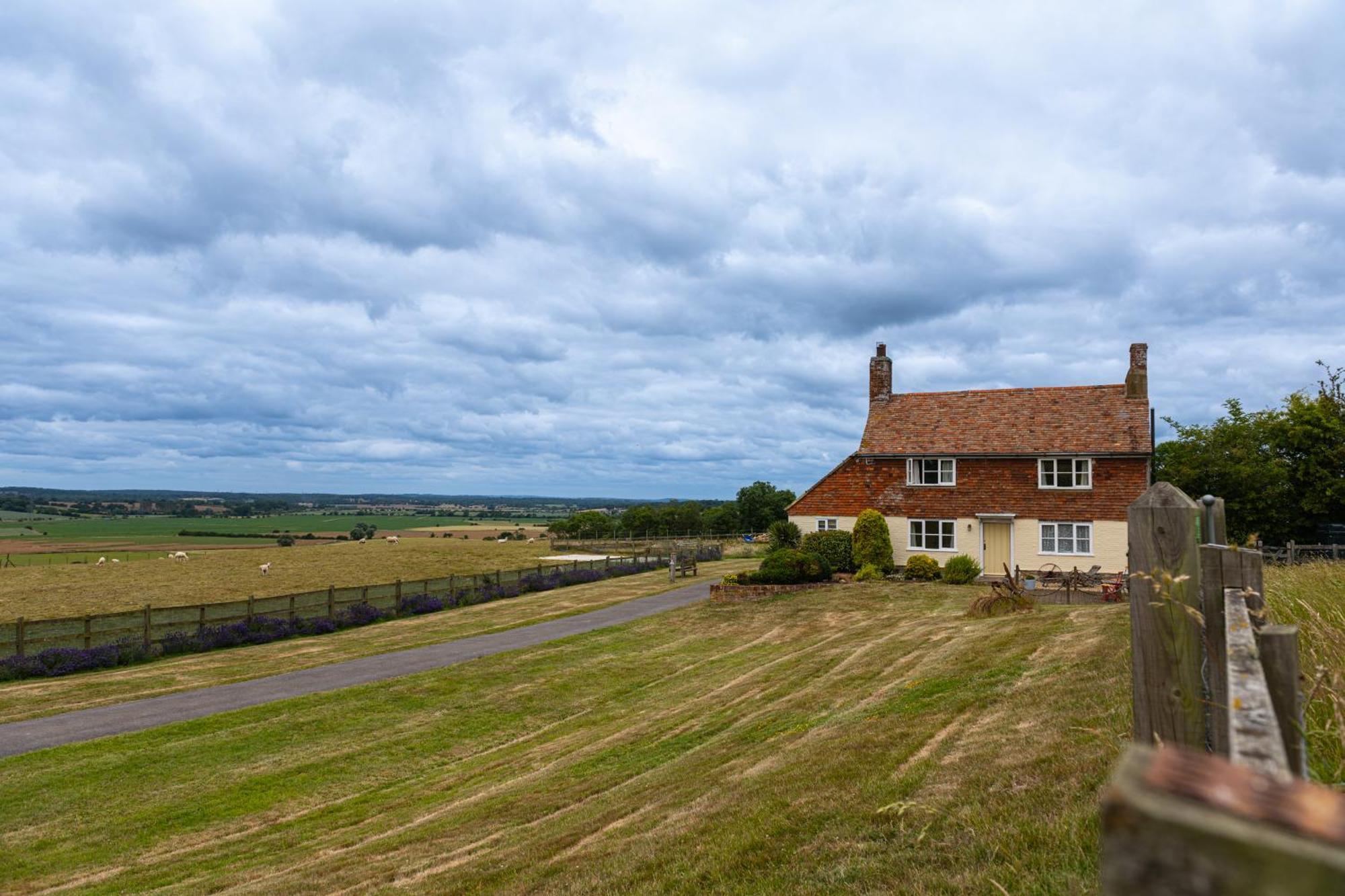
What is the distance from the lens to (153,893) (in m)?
10.0

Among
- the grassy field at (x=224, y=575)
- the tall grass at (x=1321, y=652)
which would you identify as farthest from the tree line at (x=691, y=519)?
the tall grass at (x=1321, y=652)

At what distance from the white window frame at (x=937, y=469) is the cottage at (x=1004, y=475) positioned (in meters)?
0.04

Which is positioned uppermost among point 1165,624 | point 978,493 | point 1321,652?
point 978,493

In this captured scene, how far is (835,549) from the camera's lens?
119 ft

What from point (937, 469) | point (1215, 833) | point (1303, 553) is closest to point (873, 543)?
point (937, 469)

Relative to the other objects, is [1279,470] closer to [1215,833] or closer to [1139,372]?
[1139,372]

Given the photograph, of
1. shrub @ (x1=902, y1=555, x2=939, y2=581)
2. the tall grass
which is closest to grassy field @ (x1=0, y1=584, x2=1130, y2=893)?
the tall grass

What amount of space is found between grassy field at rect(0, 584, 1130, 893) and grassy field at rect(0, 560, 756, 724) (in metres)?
5.19

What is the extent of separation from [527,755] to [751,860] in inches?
376

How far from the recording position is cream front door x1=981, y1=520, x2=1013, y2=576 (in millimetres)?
34719

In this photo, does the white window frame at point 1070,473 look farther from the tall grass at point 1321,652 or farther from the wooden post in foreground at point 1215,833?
the wooden post in foreground at point 1215,833

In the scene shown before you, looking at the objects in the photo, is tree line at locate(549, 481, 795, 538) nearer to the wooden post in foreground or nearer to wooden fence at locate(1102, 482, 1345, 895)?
wooden fence at locate(1102, 482, 1345, 895)

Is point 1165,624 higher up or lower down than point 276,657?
higher up

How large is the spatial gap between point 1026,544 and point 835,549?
7921mm
